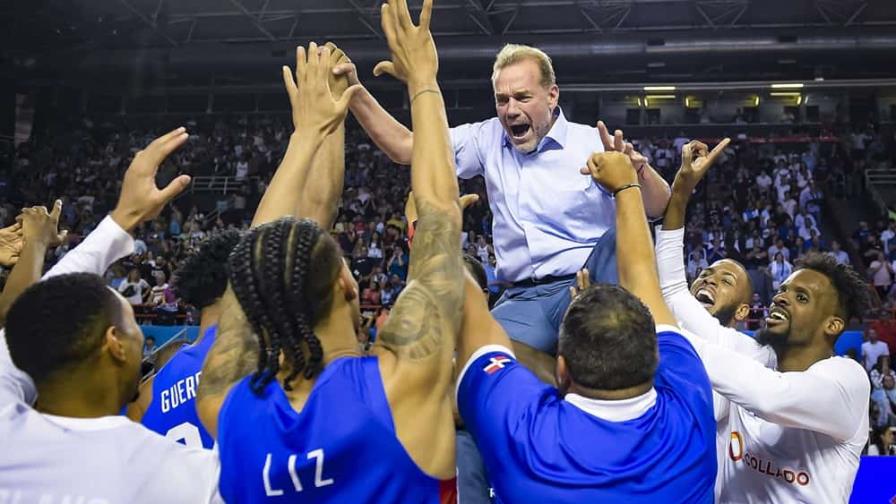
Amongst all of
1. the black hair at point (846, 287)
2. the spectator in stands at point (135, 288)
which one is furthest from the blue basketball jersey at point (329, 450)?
the spectator in stands at point (135, 288)

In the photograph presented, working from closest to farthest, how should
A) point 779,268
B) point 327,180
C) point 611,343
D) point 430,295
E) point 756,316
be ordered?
point 430,295 → point 611,343 → point 327,180 → point 756,316 → point 779,268

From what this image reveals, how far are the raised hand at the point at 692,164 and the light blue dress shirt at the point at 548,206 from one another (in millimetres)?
258

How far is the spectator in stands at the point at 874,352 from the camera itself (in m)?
10.8

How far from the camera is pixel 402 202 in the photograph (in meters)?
19.1

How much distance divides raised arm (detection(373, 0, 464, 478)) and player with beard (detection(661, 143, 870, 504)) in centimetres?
114

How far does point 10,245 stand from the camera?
3023 millimetres

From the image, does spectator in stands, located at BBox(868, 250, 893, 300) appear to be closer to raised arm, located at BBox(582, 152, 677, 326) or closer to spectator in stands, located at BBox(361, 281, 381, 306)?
spectator in stands, located at BBox(361, 281, 381, 306)

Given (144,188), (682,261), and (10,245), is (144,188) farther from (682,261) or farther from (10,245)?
(682,261)

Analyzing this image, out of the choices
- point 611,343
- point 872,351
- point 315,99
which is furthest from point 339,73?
point 872,351

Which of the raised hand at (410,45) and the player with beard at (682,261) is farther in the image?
the player with beard at (682,261)

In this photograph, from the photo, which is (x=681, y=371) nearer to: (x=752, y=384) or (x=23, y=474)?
(x=752, y=384)

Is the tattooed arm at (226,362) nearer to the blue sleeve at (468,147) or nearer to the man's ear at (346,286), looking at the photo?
the man's ear at (346,286)

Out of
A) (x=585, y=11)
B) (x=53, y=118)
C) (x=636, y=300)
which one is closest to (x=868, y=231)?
(x=585, y=11)

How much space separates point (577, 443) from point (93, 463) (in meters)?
1.08
